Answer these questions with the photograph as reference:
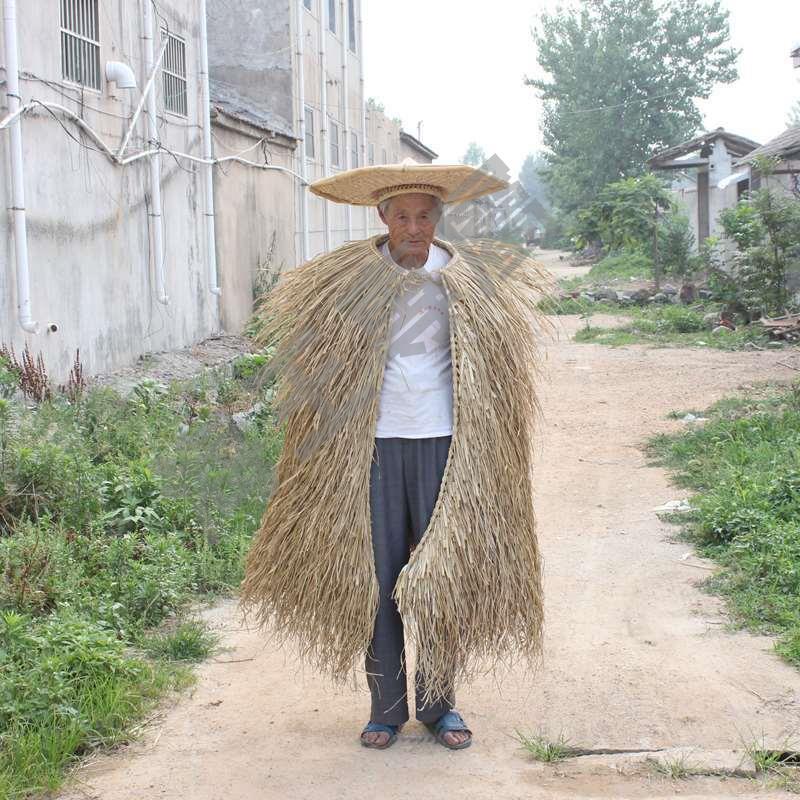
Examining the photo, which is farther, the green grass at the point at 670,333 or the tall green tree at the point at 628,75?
the tall green tree at the point at 628,75

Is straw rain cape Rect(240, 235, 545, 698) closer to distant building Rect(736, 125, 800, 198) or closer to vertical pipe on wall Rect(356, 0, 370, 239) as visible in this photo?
distant building Rect(736, 125, 800, 198)

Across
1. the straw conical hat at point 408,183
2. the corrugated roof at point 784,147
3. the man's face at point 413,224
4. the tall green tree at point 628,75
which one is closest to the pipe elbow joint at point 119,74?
the straw conical hat at point 408,183

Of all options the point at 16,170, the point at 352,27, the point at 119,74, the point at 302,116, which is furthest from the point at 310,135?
the point at 16,170

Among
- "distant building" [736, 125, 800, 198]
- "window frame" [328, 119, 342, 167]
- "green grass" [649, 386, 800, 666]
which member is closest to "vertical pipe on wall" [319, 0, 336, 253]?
"window frame" [328, 119, 342, 167]

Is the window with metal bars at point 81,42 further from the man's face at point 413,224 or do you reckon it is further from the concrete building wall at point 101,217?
the man's face at point 413,224

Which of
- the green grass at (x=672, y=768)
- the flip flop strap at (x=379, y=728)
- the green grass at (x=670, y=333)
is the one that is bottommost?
the green grass at (x=672, y=768)

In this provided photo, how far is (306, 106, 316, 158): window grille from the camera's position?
17109 millimetres

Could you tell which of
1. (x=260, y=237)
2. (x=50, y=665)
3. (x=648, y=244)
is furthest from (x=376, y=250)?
(x=648, y=244)

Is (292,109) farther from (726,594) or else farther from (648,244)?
(726,594)

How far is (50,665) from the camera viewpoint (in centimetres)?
340

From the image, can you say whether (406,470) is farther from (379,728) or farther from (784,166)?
(784,166)

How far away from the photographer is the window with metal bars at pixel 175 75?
10.0m

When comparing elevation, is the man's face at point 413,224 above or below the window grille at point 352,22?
below

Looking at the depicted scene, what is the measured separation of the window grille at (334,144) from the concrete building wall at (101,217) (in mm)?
8154
